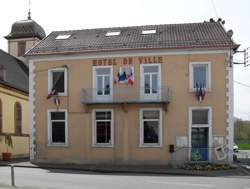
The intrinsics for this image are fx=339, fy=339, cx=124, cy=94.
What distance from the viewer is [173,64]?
19.2 m

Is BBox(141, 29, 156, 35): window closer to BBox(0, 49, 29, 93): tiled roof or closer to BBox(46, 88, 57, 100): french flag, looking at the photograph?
BBox(46, 88, 57, 100): french flag

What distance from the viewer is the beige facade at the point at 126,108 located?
18.7 metres

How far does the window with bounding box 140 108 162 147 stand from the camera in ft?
62.9

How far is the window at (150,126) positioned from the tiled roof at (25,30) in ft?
80.5

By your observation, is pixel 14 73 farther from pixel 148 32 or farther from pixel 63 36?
pixel 148 32

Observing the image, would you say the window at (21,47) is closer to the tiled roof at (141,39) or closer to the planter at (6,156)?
the tiled roof at (141,39)

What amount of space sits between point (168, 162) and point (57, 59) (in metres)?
8.95

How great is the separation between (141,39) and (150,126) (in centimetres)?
536

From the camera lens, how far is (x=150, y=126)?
19328mm

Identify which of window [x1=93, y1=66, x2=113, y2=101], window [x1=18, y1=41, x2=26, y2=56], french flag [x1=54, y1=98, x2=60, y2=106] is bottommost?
french flag [x1=54, y1=98, x2=60, y2=106]

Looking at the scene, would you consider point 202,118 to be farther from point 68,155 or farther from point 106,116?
point 68,155

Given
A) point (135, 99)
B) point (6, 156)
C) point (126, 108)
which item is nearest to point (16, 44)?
point (6, 156)

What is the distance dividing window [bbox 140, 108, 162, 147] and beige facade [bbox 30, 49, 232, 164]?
7.1 inches

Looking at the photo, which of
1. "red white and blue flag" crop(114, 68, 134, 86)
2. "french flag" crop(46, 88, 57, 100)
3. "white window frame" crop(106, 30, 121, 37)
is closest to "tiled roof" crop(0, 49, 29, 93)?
"french flag" crop(46, 88, 57, 100)
